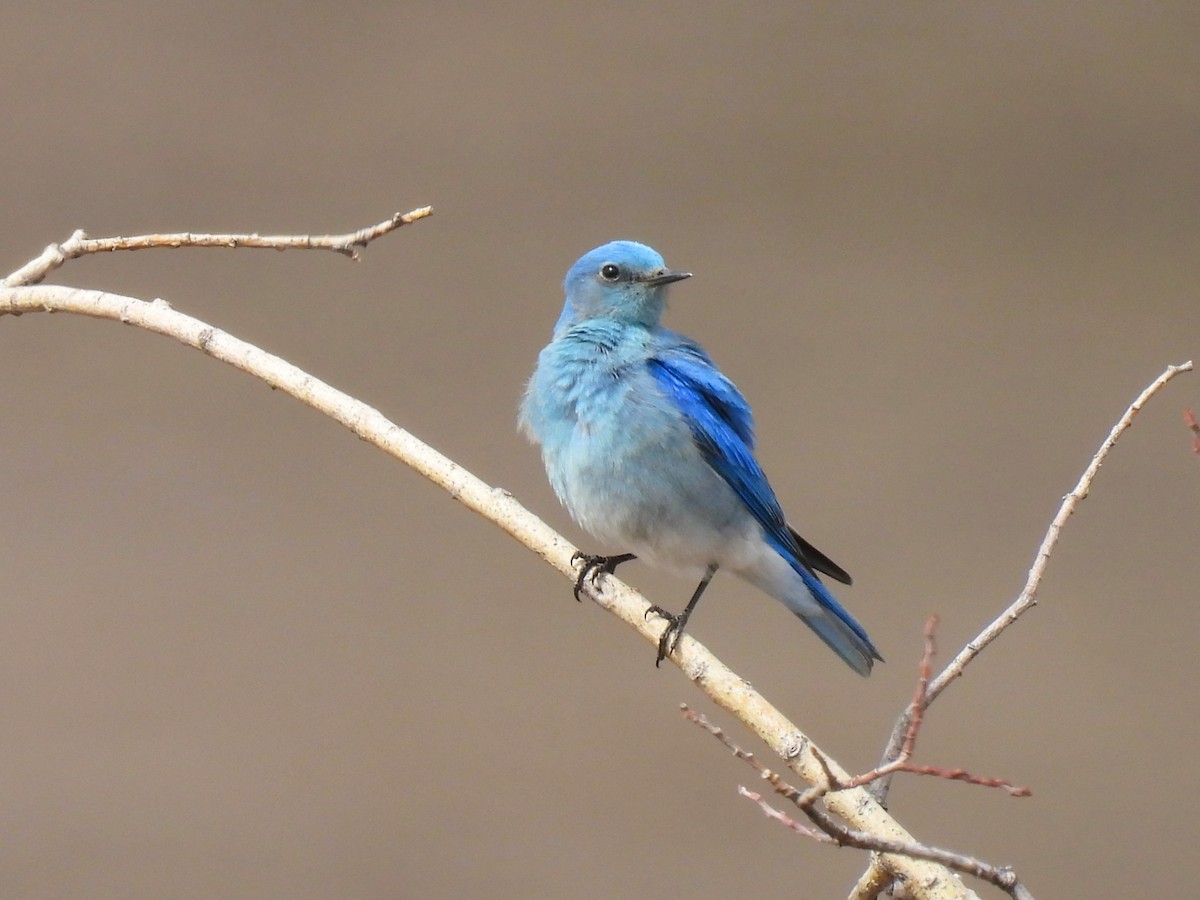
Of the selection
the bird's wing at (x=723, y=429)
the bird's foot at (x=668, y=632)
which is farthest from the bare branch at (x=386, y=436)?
the bird's wing at (x=723, y=429)

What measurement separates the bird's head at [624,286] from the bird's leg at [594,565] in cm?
34

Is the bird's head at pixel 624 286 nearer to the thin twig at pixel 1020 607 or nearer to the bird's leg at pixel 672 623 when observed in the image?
the bird's leg at pixel 672 623

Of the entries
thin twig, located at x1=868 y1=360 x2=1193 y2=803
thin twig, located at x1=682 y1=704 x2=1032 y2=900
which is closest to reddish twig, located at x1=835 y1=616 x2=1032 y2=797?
thin twig, located at x1=682 y1=704 x2=1032 y2=900

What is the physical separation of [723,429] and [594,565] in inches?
10.5

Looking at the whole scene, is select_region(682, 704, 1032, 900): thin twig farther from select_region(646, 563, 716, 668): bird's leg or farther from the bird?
the bird

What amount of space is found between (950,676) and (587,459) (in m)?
0.68

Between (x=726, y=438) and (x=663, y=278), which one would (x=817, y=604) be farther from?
(x=663, y=278)

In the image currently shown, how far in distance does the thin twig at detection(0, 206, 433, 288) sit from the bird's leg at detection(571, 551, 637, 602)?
1.65 feet

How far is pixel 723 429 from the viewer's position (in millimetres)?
1806

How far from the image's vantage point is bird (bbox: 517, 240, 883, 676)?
1.71m

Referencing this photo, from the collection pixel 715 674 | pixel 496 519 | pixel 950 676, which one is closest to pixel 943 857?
pixel 950 676

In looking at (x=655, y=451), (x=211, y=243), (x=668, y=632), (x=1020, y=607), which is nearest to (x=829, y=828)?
(x=1020, y=607)

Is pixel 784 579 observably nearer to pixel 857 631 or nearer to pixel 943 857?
pixel 857 631

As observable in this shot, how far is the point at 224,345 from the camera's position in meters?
1.39
